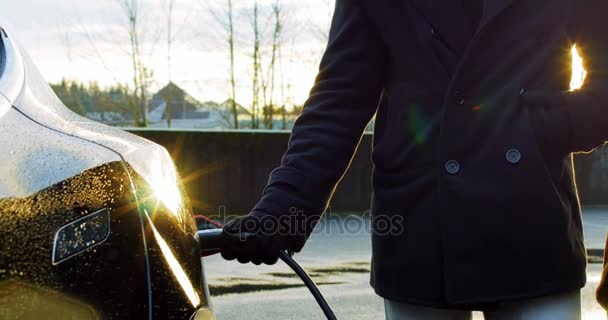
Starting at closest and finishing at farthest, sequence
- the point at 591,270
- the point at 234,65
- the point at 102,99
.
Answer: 1. the point at 591,270
2. the point at 234,65
3. the point at 102,99

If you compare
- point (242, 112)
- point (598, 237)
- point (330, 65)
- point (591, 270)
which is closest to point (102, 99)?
point (242, 112)

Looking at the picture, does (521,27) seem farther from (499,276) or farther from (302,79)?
(302,79)

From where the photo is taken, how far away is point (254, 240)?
6.37 ft

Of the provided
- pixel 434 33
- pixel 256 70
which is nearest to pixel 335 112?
pixel 434 33

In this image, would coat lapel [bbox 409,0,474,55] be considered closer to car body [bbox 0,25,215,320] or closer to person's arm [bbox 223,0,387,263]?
person's arm [bbox 223,0,387,263]

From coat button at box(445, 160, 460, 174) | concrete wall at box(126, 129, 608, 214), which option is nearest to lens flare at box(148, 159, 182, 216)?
coat button at box(445, 160, 460, 174)

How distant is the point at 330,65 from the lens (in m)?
2.23

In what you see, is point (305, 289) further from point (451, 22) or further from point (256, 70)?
point (256, 70)

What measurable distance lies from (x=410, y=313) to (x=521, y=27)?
0.62m

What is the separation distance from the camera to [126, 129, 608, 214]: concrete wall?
1213 cm

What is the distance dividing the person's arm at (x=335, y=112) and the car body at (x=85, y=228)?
28 centimetres

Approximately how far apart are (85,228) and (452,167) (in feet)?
2.55

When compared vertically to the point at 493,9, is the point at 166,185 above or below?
below

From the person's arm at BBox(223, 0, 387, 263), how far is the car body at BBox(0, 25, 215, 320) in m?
0.28
